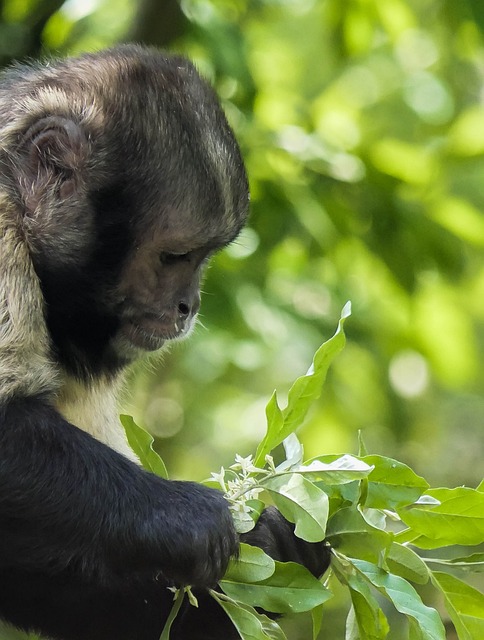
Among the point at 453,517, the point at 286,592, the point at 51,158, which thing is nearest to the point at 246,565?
the point at 286,592

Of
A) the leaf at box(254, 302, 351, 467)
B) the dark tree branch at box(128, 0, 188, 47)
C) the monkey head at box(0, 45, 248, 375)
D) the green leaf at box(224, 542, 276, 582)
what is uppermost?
the monkey head at box(0, 45, 248, 375)

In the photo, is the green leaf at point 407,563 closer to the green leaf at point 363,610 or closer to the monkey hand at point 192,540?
the green leaf at point 363,610

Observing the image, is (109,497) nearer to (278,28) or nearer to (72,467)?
(72,467)

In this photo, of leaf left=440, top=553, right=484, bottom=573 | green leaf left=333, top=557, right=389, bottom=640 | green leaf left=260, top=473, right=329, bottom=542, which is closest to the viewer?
green leaf left=260, top=473, right=329, bottom=542

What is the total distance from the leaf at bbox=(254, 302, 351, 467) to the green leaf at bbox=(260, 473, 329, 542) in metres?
0.11

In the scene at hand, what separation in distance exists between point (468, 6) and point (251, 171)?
121 cm

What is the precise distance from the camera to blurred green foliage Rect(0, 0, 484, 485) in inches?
203

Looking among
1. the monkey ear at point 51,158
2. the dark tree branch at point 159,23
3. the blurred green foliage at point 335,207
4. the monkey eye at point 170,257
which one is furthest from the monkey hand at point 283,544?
the dark tree branch at point 159,23

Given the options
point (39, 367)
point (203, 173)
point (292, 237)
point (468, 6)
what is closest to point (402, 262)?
point (292, 237)

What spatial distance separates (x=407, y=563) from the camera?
112 inches

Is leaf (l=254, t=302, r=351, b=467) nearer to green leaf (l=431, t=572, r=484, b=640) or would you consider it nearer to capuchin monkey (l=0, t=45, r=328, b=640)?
capuchin monkey (l=0, t=45, r=328, b=640)

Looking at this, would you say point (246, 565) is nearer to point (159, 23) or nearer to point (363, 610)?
point (363, 610)

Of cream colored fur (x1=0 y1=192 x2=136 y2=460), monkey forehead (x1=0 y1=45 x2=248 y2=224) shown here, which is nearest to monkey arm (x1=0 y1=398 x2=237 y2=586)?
cream colored fur (x1=0 y1=192 x2=136 y2=460)

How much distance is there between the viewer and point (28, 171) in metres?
3.36
